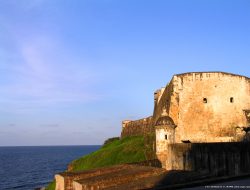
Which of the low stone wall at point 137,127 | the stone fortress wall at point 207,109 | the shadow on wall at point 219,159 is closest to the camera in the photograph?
the shadow on wall at point 219,159

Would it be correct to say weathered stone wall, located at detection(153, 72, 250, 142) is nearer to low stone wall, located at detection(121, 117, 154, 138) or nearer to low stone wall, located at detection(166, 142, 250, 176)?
low stone wall, located at detection(166, 142, 250, 176)

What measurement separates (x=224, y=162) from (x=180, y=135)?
9.02 meters

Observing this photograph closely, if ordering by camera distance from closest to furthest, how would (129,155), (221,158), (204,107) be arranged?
1. (221,158)
2. (204,107)
3. (129,155)

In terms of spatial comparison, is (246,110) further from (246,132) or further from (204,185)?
(204,185)

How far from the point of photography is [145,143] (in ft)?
84.0

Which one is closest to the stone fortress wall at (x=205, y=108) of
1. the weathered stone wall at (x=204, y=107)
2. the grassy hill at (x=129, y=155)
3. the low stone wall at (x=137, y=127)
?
the weathered stone wall at (x=204, y=107)

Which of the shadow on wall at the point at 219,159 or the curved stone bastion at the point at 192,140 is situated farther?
the shadow on wall at the point at 219,159

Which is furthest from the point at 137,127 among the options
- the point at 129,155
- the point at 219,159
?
the point at 219,159

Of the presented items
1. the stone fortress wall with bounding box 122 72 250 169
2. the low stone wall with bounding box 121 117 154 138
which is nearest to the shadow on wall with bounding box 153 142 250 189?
the stone fortress wall with bounding box 122 72 250 169

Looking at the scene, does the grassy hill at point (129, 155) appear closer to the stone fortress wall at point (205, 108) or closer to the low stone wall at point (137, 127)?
the stone fortress wall at point (205, 108)

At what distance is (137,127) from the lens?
40281mm

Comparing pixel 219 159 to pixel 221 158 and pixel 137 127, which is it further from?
pixel 137 127

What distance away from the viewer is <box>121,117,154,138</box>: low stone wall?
119ft

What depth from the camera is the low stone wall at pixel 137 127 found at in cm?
3625
